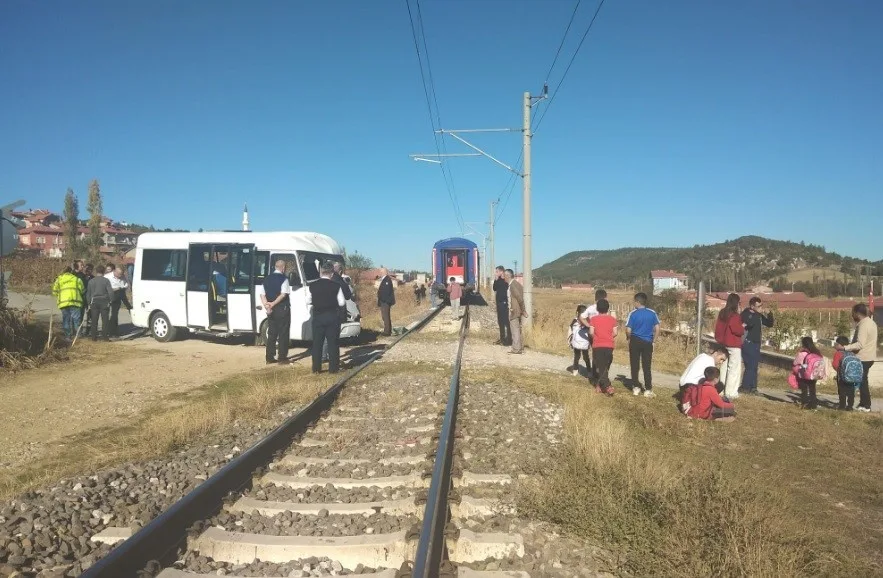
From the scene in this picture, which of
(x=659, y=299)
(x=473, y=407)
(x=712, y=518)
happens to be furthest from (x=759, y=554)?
(x=659, y=299)

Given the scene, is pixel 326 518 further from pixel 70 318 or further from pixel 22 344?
pixel 70 318

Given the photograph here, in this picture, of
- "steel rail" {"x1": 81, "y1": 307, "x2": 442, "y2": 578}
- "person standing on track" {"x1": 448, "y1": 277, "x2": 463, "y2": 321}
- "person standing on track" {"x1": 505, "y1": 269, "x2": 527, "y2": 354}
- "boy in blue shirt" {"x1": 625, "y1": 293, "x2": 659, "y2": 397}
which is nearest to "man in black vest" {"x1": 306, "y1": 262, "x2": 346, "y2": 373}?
"steel rail" {"x1": 81, "y1": 307, "x2": 442, "y2": 578}

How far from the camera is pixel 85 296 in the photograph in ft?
48.1

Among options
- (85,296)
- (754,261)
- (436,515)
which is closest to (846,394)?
(436,515)

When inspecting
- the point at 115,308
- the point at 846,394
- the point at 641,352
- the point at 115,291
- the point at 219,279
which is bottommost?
the point at 846,394

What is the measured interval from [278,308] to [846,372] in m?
9.49

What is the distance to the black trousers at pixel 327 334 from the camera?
10.4 metres

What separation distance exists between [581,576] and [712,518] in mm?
1187

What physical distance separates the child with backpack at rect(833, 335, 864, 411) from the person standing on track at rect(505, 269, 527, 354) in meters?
5.75

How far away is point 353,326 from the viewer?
14812 millimetres

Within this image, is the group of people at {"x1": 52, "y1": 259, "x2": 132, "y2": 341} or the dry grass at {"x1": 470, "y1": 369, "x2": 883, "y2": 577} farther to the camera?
the group of people at {"x1": 52, "y1": 259, "x2": 132, "y2": 341}

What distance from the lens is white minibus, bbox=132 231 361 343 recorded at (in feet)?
46.8

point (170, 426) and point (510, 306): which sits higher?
point (510, 306)

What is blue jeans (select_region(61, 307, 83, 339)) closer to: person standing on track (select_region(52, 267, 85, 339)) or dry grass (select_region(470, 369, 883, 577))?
person standing on track (select_region(52, 267, 85, 339))
